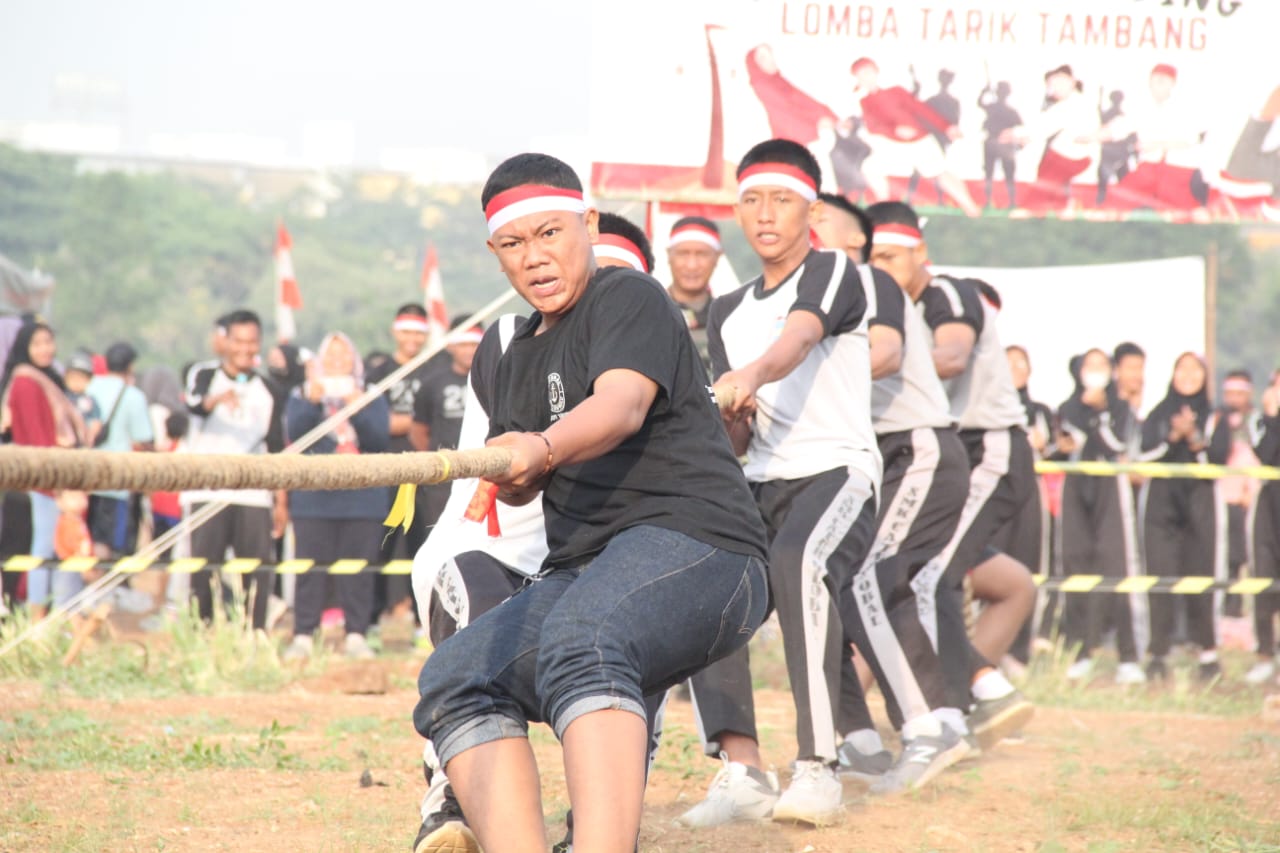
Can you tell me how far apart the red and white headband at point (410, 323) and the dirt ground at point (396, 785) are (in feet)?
12.9

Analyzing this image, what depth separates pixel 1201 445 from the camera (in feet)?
36.4

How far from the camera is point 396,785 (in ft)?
20.1

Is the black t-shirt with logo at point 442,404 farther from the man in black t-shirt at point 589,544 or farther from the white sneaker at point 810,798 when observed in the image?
the man in black t-shirt at point 589,544

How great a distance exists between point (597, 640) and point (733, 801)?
2.22m

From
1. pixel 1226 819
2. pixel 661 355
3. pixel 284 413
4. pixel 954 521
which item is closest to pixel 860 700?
pixel 954 521

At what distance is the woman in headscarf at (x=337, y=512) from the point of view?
33.8 feet

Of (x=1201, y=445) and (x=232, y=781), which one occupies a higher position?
(x=1201, y=445)

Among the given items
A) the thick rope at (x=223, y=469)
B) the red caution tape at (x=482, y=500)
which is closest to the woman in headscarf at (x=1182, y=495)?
the red caution tape at (x=482, y=500)

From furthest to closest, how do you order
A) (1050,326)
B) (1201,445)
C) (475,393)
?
(1050,326) < (1201,445) < (475,393)

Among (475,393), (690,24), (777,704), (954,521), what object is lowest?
(777,704)

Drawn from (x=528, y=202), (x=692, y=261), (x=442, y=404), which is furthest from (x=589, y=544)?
(x=442, y=404)

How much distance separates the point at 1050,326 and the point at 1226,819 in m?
8.80

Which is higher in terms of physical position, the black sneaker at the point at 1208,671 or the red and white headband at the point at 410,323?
the red and white headband at the point at 410,323

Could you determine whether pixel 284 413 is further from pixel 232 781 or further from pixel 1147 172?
pixel 1147 172
